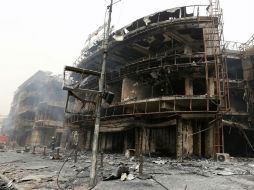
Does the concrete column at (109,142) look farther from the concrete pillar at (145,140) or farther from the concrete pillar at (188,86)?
the concrete pillar at (188,86)

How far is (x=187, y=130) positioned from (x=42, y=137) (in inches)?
1122

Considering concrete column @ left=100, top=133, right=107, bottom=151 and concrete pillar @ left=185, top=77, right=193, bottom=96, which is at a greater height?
concrete pillar @ left=185, top=77, right=193, bottom=96

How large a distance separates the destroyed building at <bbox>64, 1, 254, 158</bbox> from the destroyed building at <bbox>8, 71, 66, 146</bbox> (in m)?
15.8

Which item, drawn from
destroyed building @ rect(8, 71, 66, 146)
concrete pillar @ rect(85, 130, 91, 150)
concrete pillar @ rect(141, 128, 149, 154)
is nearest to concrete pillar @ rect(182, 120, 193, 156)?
concrete pillar @ rect(141, 128, 149, 154)

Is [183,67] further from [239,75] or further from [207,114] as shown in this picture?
[239,75]

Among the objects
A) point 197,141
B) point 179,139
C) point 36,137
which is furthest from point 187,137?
point 36,137

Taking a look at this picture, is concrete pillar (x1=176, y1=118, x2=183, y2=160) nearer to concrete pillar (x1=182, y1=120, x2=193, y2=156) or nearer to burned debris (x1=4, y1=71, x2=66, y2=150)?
concrete pillar (x1=182, y1=120, x2=193, y2=156)

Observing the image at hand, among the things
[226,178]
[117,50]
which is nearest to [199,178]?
[226,178]

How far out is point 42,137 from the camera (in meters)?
39.3

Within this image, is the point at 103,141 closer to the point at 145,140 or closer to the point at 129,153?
the point at 145,140

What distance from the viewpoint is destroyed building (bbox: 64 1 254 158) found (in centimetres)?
1734

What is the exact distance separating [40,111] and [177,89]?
27.2m

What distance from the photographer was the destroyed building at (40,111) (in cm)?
3906

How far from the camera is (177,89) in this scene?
21.3 m
